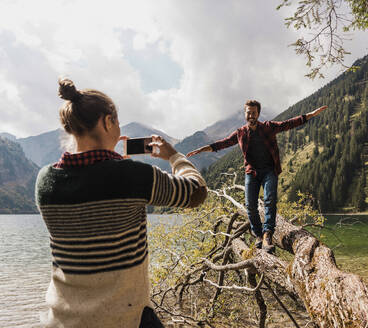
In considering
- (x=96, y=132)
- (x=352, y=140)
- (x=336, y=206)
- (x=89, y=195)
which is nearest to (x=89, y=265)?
(x=89, y=195)

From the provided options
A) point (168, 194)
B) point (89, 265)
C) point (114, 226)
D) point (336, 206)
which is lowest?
point (336, 206)

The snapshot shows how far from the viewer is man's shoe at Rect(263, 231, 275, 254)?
4824 mm

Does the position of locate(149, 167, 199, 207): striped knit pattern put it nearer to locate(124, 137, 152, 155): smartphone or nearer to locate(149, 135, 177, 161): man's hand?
locate(149, 135, 177, 161): man's hand

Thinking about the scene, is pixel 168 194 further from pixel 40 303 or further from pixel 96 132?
pixel 40 303

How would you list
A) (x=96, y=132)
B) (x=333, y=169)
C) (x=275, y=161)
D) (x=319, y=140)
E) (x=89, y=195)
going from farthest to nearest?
(x=319, y=140)
(x=333, y=169)
(x=275, y=161)
(x=96, y=132)
(x=89, y=195)

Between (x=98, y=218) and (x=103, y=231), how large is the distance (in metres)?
0.07

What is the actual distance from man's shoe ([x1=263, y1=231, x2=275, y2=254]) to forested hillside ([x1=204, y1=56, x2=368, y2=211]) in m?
83.6

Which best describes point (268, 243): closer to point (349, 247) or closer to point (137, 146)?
point (137, 146)

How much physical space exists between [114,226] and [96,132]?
55 centimetres

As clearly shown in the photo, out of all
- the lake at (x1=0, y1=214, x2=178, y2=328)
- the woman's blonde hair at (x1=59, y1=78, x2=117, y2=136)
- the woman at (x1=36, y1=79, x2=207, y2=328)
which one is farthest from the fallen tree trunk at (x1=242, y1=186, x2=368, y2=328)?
the lake at (x1=0, y1=214, x2=178, y2=328)

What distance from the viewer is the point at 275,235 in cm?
557

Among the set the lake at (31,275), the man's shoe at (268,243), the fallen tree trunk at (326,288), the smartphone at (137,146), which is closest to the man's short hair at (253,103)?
the man's shoe at (268,243)

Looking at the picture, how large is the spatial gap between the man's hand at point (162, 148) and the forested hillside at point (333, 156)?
8709 centimetres

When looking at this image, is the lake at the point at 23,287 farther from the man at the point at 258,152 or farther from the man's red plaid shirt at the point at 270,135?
the man's red plaid shirt at the point at 270,135
